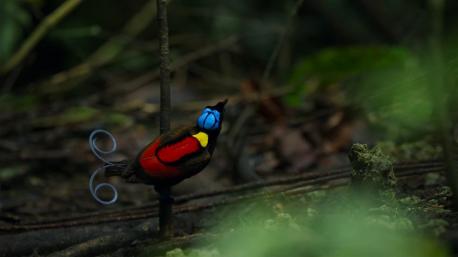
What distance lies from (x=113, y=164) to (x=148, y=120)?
76.3 inches

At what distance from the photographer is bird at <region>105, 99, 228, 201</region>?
1.78 metres

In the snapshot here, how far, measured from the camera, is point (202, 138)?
5.95ft

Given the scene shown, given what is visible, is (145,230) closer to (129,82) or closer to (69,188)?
(69,188)

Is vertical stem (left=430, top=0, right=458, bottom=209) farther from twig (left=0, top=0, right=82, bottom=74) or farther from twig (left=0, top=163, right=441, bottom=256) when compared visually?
twig (left=0, top=0, right=82, bottom=74)

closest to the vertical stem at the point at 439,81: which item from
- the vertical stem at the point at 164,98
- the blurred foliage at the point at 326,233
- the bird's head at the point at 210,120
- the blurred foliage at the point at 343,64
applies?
the blurred foliage at the point at 326,233

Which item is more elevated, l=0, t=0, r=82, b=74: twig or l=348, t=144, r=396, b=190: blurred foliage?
l=0, t=0, r=82, b=74: twig

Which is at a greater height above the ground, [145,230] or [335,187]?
[335,187]

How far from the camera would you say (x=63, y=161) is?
346cm

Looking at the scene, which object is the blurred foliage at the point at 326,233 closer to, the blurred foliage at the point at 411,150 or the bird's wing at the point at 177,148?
the bird's wing at the point at 177,148

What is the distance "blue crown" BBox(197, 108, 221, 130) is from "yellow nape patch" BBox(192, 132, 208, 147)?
0.7 inches

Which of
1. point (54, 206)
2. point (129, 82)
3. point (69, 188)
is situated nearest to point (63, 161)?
point (69, 188)

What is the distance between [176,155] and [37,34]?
7.94 feet

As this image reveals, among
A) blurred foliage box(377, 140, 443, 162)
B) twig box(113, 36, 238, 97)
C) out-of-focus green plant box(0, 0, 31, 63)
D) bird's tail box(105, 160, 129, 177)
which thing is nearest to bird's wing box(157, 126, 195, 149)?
bird's tail box(105, 160, 129, 177)

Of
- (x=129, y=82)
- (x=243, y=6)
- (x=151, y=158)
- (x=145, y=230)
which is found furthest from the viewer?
(x=243, y=6)
